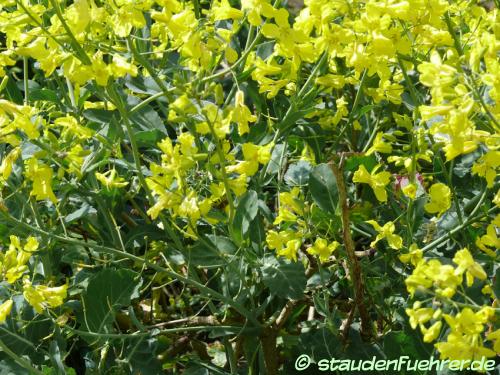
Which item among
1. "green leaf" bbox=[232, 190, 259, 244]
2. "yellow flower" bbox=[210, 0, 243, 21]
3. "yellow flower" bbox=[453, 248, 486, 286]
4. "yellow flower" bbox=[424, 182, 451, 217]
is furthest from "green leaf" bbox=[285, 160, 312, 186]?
"yellow flower" bbox=[453, 248, 486, 286]

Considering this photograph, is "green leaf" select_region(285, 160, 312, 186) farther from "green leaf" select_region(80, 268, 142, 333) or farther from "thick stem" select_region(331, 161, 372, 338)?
"green leaf" select_region(80, 268, 142, 333)

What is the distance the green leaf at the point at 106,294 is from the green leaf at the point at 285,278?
299mm

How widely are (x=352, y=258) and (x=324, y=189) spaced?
0.75ft

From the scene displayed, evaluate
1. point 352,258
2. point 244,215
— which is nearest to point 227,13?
point 244,215

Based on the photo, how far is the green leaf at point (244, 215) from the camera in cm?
180

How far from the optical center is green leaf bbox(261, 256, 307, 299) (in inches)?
69.8

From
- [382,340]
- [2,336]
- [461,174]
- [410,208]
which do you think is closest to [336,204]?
[410,208]

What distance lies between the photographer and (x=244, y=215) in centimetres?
182

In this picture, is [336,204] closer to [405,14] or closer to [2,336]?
[405,14]

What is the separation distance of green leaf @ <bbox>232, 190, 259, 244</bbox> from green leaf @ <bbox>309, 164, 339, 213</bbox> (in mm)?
157

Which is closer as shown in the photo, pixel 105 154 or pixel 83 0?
pixel 83 0

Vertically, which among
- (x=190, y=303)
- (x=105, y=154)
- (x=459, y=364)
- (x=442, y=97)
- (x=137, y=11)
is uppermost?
(x=137, y=11)

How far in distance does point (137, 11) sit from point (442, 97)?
0.57 m

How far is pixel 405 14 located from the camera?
1.48 meters
